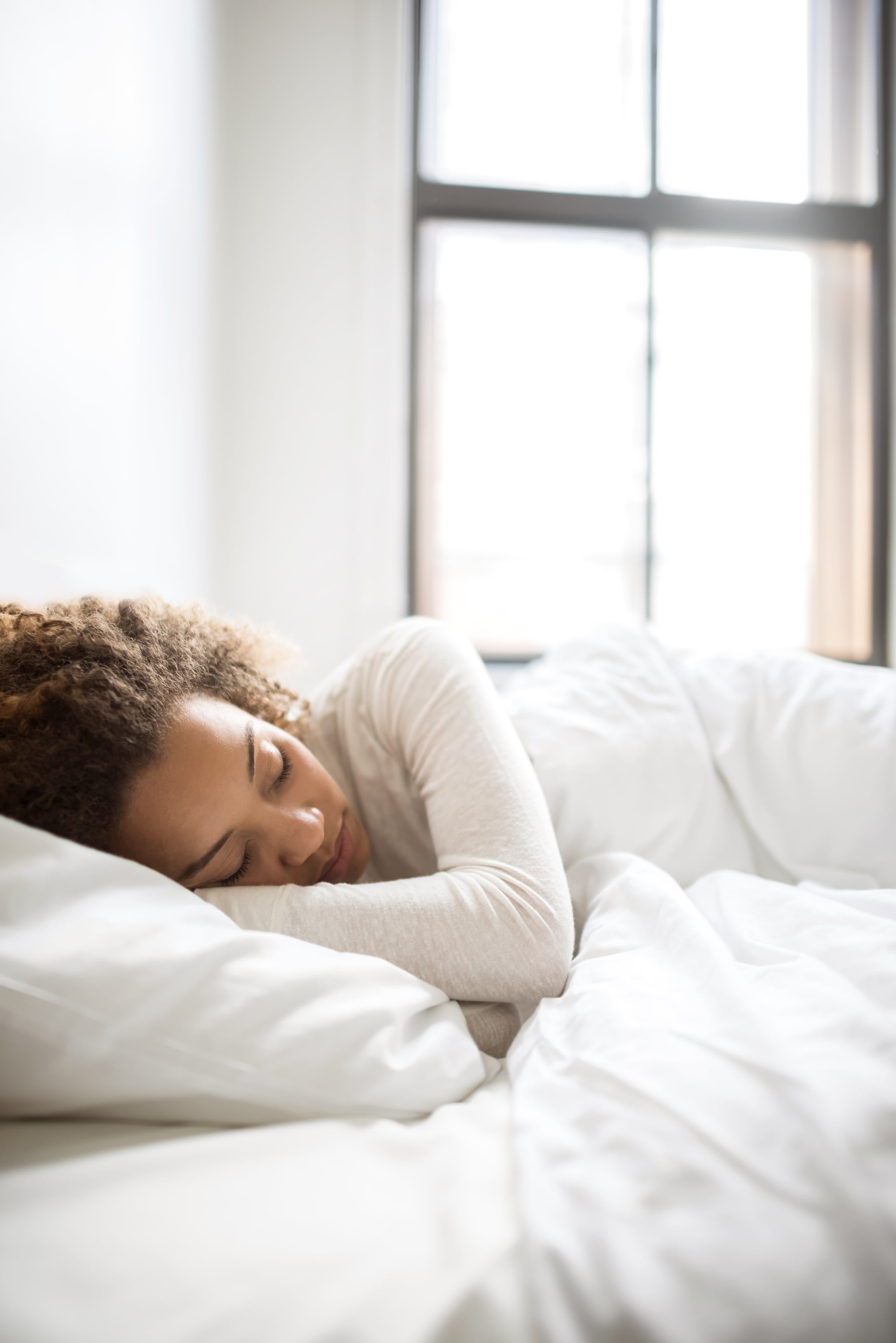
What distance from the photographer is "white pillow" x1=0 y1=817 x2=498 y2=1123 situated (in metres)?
0.44

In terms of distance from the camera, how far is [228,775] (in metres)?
0.63

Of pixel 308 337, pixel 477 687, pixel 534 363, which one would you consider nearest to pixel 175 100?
pixel 308 337

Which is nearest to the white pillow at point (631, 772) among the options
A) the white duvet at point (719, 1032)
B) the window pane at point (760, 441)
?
the white duvet at point (719, 1032)

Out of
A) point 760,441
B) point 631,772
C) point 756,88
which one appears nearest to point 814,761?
point 631,772

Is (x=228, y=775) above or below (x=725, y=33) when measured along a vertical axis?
below

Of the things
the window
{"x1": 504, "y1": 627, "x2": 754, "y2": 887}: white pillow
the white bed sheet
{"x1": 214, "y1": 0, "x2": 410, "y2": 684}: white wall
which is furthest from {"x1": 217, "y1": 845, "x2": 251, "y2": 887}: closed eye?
the window

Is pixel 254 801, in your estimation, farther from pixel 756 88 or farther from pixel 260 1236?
pixel 756 88

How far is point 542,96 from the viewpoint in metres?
2.45

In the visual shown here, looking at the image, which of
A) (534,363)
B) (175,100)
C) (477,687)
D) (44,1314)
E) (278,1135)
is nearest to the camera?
(44,1314)

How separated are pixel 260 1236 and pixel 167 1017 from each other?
13cm

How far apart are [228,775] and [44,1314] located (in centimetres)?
36

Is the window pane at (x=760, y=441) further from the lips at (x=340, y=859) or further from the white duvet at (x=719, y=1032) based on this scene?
the lips at (x=340, y=859)

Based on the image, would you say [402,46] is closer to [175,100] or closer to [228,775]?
[175,100]

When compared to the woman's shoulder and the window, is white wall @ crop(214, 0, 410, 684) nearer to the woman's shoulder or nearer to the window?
the window
